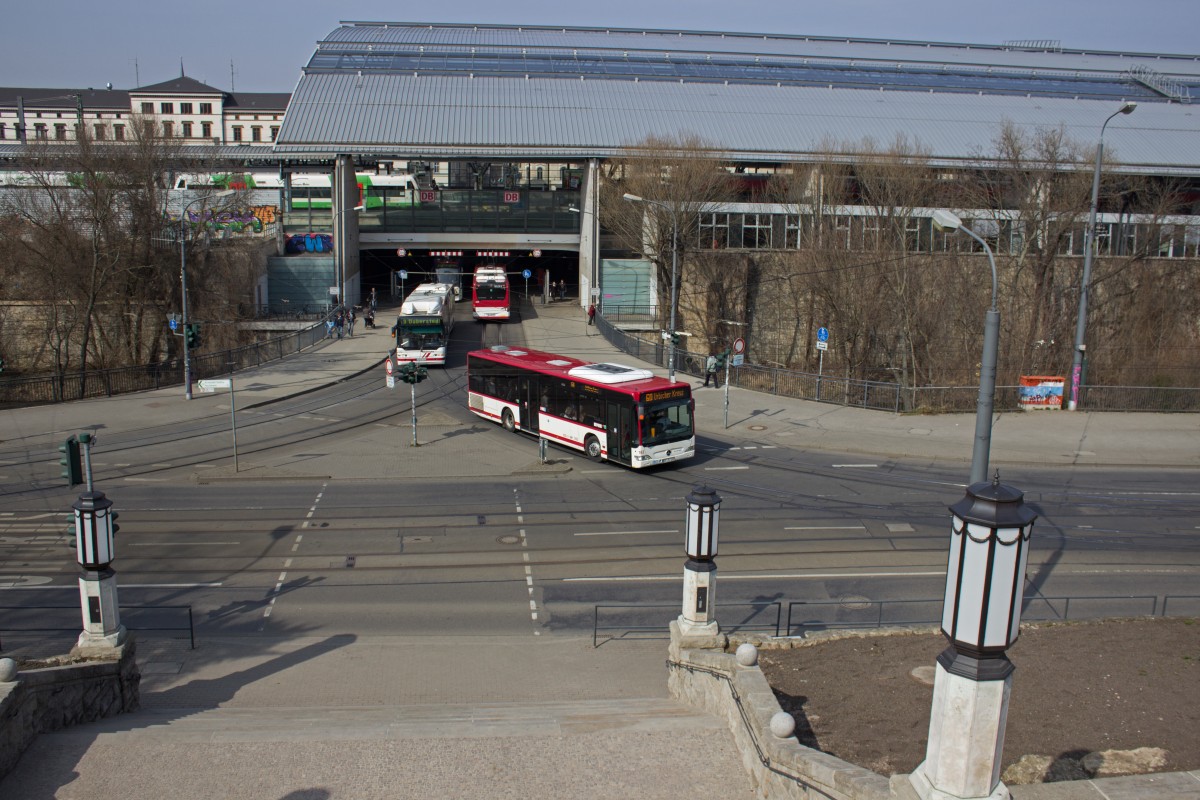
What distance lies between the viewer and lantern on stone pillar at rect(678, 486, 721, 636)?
39.5ft

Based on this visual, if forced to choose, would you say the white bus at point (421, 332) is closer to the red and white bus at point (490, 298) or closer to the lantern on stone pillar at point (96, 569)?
the red and white bus at point (490, 298)

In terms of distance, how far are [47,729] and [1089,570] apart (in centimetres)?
1842

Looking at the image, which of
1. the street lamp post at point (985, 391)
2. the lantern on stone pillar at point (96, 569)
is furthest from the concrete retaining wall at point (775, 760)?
the lantern on stone pillar at point (96, 569)

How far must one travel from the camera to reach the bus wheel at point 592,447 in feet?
90.3

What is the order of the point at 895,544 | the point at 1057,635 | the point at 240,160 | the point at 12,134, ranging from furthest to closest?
the point at 12,134 < the point at 240,160 < the point at 895,544 < the point at 1057,635

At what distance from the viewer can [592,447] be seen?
27.7m

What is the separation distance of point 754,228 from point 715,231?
2237mm

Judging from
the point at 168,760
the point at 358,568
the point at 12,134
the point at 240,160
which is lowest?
the point at 358,568

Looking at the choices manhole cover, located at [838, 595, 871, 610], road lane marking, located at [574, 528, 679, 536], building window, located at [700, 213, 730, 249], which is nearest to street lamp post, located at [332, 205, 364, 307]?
building window, located at [700, 213, 730, 249]

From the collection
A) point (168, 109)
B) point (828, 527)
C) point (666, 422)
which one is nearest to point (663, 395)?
point (666, 422)

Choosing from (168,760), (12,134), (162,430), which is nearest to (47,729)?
(168,760)

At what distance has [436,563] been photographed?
63.2 ft

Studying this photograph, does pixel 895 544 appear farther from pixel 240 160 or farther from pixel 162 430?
pixel 240 160

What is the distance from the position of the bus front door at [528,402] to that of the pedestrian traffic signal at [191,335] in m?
13.0
